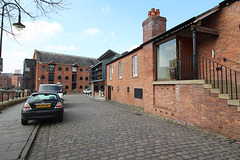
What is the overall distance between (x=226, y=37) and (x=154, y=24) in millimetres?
5370

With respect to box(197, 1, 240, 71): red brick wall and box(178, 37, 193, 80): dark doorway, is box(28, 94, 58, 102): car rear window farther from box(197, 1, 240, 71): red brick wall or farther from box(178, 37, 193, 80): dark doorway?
box(197, 1, 240, 71): red brick wall

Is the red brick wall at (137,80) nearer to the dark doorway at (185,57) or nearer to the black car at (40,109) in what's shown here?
the dark doorway at (185,57)

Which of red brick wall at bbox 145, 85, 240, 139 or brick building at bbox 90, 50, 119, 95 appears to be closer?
red brick wall at bbox 145, 85, 240, 139

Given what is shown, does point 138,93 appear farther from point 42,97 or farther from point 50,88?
point 50,88

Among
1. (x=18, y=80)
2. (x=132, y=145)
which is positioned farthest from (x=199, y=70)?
(x=18, y=80)

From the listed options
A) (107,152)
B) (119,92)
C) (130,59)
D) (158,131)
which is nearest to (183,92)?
(158,131)

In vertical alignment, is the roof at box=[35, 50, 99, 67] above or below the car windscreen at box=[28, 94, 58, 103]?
above

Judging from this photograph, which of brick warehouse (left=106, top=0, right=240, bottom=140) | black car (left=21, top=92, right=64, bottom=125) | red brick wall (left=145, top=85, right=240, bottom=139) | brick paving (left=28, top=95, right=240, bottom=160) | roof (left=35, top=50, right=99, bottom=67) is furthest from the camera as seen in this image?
roof (left=35, top=50, right=99, bottom=67)

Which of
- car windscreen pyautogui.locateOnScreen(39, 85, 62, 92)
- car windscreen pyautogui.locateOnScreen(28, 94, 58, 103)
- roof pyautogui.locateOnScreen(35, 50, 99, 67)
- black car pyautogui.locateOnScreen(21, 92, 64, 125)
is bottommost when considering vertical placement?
black car pyautogui.locateOnScreen(21, 92, 64, 125)

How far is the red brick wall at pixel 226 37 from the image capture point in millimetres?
5410

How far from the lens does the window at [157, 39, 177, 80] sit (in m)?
7.68

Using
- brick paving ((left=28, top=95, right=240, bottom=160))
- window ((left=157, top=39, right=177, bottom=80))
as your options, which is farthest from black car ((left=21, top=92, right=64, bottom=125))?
window ((left=157, top=39, right=177, bottom=80))

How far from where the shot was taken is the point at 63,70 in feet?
159

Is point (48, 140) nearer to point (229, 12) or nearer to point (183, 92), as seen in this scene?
point (183, 92)
